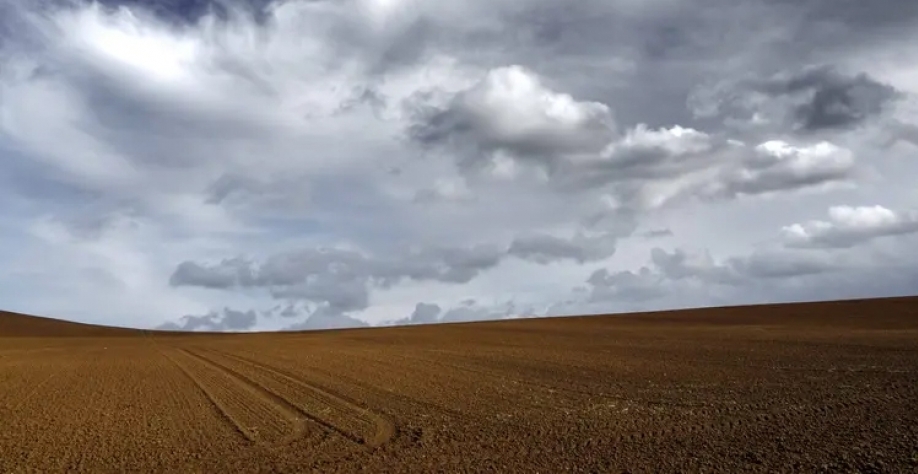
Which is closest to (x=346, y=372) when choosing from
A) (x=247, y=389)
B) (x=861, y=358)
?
(x=247, y=389)

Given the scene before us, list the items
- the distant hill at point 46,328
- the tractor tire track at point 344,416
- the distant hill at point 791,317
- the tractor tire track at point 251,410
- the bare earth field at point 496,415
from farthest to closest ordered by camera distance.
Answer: the distant hill at point 46,328
the distant hill at point 791,317
the tractor tire track at point 251,410
the tractor tire track at point 344,416
the bare earth field at point 496,415

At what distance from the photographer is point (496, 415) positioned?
654 inches

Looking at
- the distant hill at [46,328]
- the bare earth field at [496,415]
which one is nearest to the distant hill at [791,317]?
the distant hill at [46,328]

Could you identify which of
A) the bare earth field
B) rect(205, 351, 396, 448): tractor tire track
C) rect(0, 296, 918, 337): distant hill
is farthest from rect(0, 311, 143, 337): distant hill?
rect(205, 351, 396, 448): tractor tire track

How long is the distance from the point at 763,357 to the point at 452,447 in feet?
57.8

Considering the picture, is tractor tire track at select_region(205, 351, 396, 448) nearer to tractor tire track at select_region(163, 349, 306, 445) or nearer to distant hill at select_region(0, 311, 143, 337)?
tractor tire track at select_region(163, 349, 306, 445)

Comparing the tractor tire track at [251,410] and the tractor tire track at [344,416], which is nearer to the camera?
the tractor tire track at [344,416]

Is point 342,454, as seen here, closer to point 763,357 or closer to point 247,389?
point 247,389

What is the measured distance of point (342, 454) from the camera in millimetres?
13188

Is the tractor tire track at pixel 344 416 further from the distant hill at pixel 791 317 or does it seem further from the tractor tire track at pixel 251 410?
the distant hill at pixel 791 317

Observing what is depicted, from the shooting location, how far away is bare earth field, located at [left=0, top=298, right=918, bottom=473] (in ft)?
40.3

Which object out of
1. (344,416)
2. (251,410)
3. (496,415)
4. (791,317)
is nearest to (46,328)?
(791,317)

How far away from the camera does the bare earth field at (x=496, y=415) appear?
1229 centimetres

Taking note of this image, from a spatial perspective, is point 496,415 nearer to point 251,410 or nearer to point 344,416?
point 344,416
